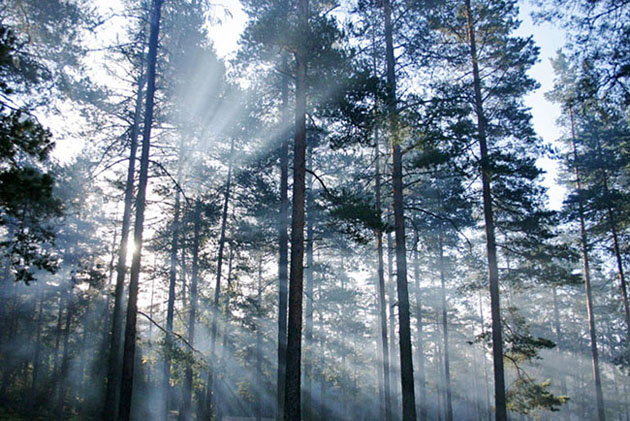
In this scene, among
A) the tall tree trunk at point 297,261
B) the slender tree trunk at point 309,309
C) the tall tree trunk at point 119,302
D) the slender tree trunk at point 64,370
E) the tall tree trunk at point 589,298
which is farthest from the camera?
the slender tree trunk at point 64,370

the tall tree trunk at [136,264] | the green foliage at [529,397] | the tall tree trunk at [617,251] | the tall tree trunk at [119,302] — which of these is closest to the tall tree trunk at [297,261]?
the tall tree trunk at [136,264]

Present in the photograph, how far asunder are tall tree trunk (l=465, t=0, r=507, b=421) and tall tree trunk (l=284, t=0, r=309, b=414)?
5912 mm

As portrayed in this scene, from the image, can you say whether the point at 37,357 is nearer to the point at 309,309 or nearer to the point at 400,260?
the point at 309,309

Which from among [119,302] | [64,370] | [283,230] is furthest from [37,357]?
[283,230]

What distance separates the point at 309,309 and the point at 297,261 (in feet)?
51.4

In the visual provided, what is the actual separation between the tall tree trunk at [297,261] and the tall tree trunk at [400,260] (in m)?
2.39

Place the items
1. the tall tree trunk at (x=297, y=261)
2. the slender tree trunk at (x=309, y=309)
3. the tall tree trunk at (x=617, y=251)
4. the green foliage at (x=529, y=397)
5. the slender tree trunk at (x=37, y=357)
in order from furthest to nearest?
the slender tree trunk at (x=37, y=357)
the slender tree trunk at (x=309, y=309)
the tall tree trunk at (x=617, y=251)
the green foliage at (x=529, y=397)
the tall tree trunk at (x=297, y=261)

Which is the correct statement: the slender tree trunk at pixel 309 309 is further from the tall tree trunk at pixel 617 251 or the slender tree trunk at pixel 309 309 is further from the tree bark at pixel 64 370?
the tree bark at pixel 64 370

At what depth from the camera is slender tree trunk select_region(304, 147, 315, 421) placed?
20.6 metres

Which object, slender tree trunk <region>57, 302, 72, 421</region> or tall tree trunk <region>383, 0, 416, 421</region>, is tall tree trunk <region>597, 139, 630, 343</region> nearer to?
tall tree trunk <region>383, 0, 416, 421</region>

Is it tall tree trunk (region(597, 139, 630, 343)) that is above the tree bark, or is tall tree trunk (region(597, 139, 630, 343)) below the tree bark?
above

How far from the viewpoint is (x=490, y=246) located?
45.3 feet

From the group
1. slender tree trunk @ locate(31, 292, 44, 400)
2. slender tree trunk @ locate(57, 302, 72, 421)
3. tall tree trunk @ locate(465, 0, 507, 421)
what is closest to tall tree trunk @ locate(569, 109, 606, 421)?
tall tree trunk @ locate(465, 0, 507, 421)

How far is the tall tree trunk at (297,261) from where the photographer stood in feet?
27.9
